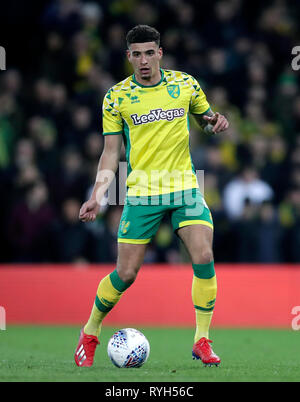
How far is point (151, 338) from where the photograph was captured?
1016cm

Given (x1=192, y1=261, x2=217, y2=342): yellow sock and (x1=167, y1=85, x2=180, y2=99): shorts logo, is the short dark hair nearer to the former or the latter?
(x1=167, y1=85, x2=180, y2=99): shorts logo

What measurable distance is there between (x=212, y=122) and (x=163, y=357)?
2.20m

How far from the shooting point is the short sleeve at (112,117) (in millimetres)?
6949

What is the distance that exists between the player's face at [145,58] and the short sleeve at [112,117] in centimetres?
30

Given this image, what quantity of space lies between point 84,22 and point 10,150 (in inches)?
111

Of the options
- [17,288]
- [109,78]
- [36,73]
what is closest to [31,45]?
[36,73]

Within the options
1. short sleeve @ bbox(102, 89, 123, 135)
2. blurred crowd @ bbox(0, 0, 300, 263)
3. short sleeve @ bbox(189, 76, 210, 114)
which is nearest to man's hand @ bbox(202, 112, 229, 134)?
short sleeve @ bbox(189, 76, 210, 114)

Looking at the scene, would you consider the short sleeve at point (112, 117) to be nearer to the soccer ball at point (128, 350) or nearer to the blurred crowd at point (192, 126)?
the soccer ball at point (128, 350)

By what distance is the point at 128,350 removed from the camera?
6.71 m

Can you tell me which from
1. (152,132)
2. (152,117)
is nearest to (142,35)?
(152,117)

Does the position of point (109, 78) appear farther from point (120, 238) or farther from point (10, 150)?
point (120, 238)

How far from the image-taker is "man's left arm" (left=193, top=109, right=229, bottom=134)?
6961mm

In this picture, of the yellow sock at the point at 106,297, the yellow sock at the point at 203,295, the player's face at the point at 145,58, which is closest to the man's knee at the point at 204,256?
the yellow sock at the point at 203,295

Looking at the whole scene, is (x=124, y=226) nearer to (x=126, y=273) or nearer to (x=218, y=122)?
(x=126, y=273)
